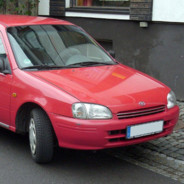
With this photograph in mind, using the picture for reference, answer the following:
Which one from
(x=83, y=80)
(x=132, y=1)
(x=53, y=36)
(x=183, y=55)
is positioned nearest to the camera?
(x=83, y=80)

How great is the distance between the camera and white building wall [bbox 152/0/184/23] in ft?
28.3

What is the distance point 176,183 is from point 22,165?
177 cm

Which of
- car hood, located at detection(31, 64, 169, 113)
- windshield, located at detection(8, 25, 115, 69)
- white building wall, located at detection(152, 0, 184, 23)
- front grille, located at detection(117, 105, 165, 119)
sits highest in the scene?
white building wall, located at detection(152, 0, 184, 23)

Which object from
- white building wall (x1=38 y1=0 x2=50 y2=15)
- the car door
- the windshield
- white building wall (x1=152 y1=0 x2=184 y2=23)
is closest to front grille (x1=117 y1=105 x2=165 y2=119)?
the windshield

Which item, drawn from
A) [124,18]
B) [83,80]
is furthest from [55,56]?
[124,18]

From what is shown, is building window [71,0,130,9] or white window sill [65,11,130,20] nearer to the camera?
white window sill [65,11,130,20]

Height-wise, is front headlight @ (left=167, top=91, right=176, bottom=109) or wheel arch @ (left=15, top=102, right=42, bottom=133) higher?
front headlight @ (left=167, top=91, right=176, bottom=109)

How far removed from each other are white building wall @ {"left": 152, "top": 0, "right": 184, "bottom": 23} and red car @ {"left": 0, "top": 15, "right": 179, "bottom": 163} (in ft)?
9.74

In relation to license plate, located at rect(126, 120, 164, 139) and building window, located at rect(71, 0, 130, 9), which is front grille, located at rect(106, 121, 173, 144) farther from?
building window, located at rect(71, 0, 130, 9)

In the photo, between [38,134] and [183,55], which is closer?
[38,134]

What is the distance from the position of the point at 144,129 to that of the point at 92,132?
62 centimetres

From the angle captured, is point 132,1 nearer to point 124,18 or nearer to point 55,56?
point 124,18

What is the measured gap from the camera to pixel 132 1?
9.55 m

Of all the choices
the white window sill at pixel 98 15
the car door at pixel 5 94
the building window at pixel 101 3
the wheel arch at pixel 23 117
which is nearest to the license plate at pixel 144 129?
the wheel arch at pixel 23 117
